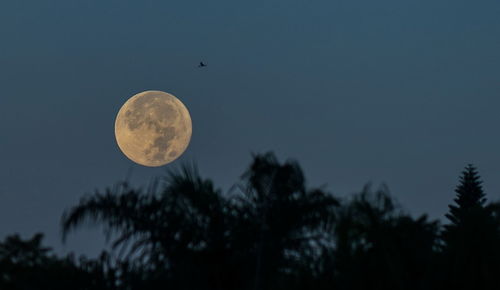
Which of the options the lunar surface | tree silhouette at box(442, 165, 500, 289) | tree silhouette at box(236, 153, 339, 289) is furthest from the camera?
the lunar surface

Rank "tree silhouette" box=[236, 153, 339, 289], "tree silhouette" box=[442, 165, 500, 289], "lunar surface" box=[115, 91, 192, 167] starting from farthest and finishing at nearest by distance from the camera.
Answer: "lunar surface" box=[115, 91, 192, 167], "tree silhouette" box=[236, 153, 339, 289], "tree silhouette" box=[442, 165, 500, 289]

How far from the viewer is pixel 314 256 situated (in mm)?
15008

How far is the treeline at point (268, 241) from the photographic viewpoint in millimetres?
14195

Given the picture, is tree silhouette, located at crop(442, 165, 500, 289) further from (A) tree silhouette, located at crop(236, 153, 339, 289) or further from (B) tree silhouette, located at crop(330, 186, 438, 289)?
(A) tree silhouette, located at crop(236, 153, 339, 289)

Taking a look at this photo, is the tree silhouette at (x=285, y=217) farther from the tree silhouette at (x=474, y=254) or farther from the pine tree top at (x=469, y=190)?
the pine tree top at (x=469, y=190)

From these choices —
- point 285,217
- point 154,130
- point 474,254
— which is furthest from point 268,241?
point 154,130

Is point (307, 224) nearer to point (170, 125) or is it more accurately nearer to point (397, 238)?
point (397, 238)

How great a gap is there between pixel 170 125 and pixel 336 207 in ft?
75.8

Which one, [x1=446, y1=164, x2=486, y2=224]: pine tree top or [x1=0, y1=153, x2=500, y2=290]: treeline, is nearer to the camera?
[x1=0, y1=153, x2=500, y2=290]: treeline

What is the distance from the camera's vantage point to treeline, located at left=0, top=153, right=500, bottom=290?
46.6 ft

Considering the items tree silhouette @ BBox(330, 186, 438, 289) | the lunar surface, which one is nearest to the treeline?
tree silhouette @ BBox(330, 186, 438, 289)

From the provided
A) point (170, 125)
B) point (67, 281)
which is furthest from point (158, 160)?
point (67, 281)

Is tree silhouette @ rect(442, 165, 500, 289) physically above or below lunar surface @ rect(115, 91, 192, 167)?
below

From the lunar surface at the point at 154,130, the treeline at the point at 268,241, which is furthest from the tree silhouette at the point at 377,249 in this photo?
the lunar surface at the point at 154,130
